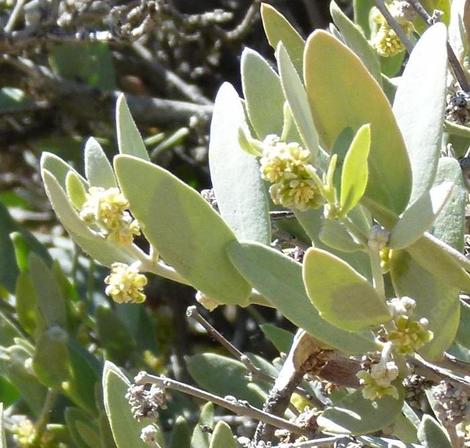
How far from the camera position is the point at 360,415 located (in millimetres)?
874

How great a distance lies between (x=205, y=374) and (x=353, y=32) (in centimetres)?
45

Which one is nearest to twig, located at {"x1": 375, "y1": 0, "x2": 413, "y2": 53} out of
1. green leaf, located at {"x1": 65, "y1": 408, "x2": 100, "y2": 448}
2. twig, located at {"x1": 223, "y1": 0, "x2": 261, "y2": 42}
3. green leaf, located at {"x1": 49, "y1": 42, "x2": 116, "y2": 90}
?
green leaf, located at {"x1": 65, "y1": 408, "x2": 100, "y2": 448}

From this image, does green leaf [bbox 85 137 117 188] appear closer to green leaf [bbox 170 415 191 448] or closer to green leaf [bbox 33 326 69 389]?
green leaf [bbox 170 415 191 448]

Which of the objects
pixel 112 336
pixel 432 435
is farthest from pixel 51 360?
pixel 432 435

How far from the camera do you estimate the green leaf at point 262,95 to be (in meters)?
0.89

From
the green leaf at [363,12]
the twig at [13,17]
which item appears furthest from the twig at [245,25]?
the green leaf at [363,12]

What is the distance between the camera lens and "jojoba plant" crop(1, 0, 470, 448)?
0.77 metres

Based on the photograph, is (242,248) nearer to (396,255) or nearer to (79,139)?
(396,255)

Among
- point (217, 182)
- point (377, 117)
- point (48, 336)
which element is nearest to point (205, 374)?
point (48, 336)

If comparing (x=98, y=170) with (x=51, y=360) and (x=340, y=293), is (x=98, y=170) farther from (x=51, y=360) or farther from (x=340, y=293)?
(x=51, y=360)

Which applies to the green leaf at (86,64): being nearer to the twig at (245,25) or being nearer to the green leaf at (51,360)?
the twig at (245,25)

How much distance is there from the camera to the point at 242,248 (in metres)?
0.85

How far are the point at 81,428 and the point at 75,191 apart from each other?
477 millimetres

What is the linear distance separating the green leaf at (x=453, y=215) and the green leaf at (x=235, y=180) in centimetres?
15
